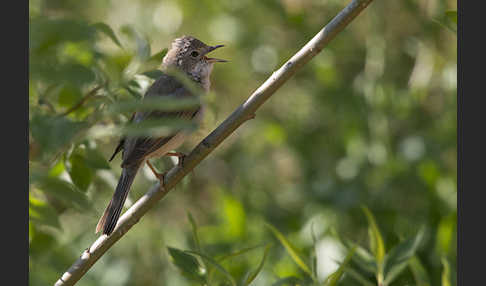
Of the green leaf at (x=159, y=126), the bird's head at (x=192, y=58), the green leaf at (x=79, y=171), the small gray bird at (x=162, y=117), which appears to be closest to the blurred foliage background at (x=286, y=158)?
the green leaf at (x=79, y=171)

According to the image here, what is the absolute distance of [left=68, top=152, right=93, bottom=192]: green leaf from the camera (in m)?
1.90

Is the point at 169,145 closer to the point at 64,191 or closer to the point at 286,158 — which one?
the point at 64,191

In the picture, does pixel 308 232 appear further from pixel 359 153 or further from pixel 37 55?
pixel 37 55

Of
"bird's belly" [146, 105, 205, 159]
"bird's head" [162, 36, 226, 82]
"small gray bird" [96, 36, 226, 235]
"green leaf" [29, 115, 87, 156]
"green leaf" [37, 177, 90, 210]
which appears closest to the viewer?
"green leaf" [29, 115, 87, 156]

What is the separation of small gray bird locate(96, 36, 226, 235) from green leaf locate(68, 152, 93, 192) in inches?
6.8

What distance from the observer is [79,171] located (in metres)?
1.91

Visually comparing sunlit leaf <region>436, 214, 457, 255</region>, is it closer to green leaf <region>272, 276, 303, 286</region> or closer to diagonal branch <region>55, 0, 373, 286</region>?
green leaf <region>272, 276, 303, 286</region>

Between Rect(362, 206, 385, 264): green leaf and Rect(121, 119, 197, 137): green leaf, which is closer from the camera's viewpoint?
Rect(121, 119, 197, 137): green leaf

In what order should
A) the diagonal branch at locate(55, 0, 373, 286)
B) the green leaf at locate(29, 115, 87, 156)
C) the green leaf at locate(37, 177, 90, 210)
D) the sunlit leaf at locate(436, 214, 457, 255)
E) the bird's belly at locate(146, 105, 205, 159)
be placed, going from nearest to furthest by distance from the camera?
1. the green leaf at locate(29, 115, 87, 156)
2. the diagonal branch at locate(55, 0, 373, 286)
3. the green leaf at locate(37, 177, 90, 210)
4. the sunlit leaf at locate(436, 214, 457, 255)
5. the bird's belly at locate(146, 105, 205, 159)

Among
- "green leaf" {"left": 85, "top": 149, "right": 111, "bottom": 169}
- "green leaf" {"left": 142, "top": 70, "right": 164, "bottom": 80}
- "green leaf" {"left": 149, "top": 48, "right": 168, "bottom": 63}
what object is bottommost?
"green leaf" {"left": 85, "top": 149, "right": 111, "bottom": 169}

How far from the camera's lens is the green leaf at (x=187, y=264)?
5.66 ft

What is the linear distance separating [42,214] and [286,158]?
3275mm

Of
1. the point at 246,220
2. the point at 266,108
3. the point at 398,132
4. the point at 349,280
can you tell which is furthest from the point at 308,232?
the point at 266,108

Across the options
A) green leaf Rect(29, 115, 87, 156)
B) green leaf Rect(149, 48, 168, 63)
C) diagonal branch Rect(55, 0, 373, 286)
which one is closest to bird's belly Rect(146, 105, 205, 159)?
green leaf Rect(149, 48, 168, 63)
